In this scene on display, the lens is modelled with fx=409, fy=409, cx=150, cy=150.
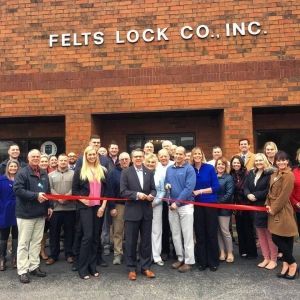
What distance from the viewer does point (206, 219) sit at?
5.98 meters

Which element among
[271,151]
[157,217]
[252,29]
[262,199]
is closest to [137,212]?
[157,217]

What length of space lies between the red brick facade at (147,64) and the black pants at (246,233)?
2.13 m

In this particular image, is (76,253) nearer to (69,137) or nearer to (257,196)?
(257,196)

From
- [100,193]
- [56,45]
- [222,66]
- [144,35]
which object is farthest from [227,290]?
[56,45]

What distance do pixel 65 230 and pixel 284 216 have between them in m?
3.34

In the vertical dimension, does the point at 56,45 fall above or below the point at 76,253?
above

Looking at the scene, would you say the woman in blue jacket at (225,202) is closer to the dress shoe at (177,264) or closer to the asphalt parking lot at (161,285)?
the asphalt parking lot at (161,285)

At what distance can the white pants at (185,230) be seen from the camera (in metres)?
5.89

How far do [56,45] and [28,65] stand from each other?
75 cm

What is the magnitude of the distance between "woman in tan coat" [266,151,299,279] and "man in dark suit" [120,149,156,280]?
1.67m

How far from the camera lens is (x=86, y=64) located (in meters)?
8.69

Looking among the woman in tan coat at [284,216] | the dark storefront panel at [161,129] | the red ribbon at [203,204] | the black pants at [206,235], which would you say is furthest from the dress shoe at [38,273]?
the dark storefront panel at [161,129]

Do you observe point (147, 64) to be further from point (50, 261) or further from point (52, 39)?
point (50, 261)

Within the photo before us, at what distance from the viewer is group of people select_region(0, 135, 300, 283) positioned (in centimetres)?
557
